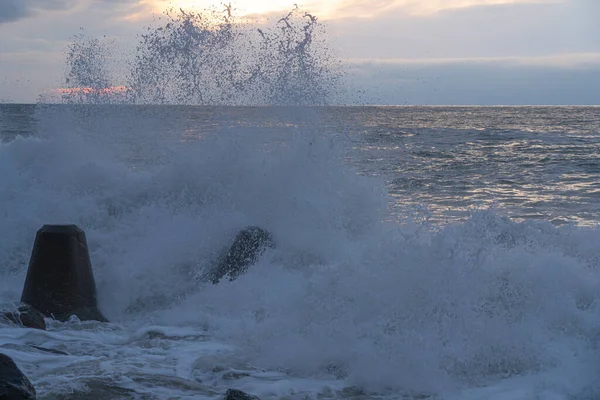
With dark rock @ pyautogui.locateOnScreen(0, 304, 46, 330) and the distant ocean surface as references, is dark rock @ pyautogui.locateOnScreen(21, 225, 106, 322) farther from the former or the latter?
the distant ocean surface

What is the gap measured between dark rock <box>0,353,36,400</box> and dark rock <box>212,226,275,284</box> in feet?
13.1

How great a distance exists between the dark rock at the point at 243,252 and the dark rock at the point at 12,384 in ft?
13.1

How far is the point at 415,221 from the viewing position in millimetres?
10492

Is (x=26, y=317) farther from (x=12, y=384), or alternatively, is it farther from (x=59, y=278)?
(x=12, y=384)

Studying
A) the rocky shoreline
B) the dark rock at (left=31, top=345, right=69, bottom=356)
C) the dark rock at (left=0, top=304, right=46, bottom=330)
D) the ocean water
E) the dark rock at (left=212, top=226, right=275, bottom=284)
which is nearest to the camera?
the ocean water

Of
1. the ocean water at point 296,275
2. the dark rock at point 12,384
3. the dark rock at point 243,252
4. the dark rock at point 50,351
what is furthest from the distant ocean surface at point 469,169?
the dark rock at point 12,384

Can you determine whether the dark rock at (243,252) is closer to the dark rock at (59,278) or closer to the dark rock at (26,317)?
the dark rock at (59,278)

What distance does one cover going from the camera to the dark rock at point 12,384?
3613 millimetres

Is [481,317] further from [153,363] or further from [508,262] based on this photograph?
[153,363]

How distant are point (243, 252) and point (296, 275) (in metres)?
0.76

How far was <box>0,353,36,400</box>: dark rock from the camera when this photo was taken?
361 cm

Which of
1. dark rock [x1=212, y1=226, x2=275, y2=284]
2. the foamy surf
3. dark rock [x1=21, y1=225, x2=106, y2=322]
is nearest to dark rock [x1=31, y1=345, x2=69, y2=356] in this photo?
the foamy surf

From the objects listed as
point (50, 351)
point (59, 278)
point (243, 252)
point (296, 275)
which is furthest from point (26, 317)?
point (296, 275)

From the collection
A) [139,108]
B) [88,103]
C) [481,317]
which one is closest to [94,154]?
[88,103]
